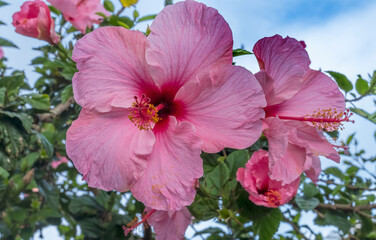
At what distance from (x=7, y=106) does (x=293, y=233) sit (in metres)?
1.27

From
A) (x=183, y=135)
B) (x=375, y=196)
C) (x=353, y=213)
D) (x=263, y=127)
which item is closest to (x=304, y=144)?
(x=263, y=127)

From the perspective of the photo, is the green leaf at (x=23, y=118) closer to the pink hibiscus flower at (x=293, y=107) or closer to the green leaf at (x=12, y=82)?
the green leaf at (x=12, y=82)

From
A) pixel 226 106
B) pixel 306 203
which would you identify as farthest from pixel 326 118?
pixel 306 203

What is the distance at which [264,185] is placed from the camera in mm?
1024

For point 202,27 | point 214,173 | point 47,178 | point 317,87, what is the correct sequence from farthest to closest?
point 47,178, point 214,173, point 317,87, point 202,27

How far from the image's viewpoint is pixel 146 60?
803 millimetres

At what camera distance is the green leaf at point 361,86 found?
4.05 ft

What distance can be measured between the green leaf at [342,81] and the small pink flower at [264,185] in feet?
1.13

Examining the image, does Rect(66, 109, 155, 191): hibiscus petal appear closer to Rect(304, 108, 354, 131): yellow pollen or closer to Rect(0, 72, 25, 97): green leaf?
Rect(304, 108, 354, 131): yellow pollen

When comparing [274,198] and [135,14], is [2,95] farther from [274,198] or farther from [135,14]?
[274,198]

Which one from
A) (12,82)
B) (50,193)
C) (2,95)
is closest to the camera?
(2,95)

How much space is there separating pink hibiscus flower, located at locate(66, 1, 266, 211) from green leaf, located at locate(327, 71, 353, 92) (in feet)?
1.59

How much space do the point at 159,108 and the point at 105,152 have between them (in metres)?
0.14

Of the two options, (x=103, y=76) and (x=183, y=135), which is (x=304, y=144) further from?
(x=103, y=76)
